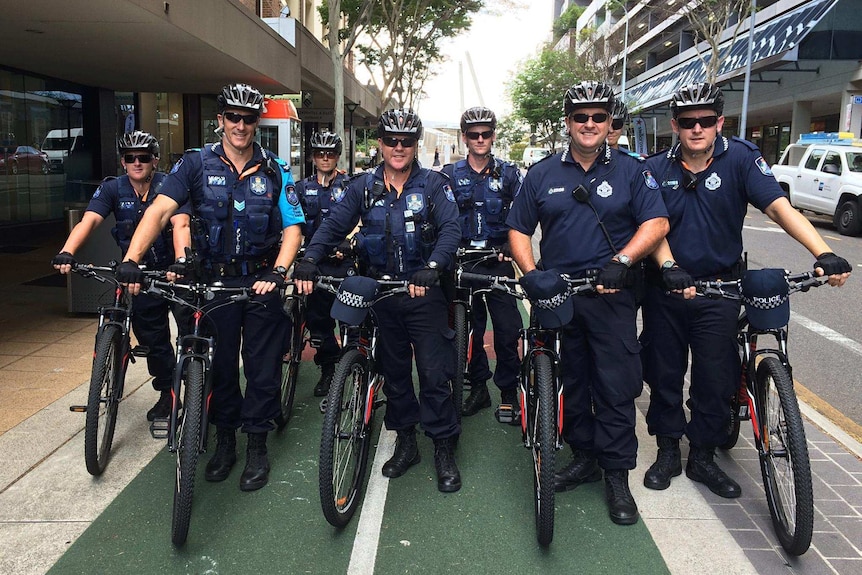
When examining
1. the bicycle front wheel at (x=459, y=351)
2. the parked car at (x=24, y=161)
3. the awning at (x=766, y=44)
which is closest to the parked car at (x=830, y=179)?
the awning at (x=766, y=44)

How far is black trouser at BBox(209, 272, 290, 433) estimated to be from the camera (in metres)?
4.22

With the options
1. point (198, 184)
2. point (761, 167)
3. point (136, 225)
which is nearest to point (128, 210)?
point (136, 225)

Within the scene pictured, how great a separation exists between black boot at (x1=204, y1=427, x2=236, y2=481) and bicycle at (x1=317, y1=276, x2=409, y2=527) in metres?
0.86

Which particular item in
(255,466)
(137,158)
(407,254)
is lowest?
(255,466)

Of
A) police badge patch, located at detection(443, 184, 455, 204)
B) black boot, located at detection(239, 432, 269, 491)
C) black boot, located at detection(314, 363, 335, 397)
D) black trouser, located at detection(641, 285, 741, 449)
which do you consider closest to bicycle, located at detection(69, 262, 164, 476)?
black boot, located at detection(239, 432, 269, 491)

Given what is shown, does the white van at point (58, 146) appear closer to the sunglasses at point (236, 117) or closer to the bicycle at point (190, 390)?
the sunglasses at point (236, 117)

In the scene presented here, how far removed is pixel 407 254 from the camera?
168 inches

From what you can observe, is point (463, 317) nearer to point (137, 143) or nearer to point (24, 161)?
point (137, 143)

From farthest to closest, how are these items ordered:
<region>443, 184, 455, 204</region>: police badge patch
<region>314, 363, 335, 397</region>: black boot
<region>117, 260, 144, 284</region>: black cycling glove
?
<region>314, 363, 335, 397</region>: black boot < <region>443, 184, 455, 204</region>: police badge patch < <region>117, 260, 144, 284</region>: black cycling glove

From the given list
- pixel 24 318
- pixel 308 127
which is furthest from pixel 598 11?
pixel 24 318

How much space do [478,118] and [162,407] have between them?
304 cm

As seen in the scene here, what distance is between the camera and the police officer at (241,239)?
13.7 feet

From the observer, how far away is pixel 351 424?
392 cm

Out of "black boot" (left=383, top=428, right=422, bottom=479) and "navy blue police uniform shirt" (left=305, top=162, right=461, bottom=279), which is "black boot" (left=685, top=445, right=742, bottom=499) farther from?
"navy blue police uniform shirt" (left=305, top=162, right=461, bottom=279)
